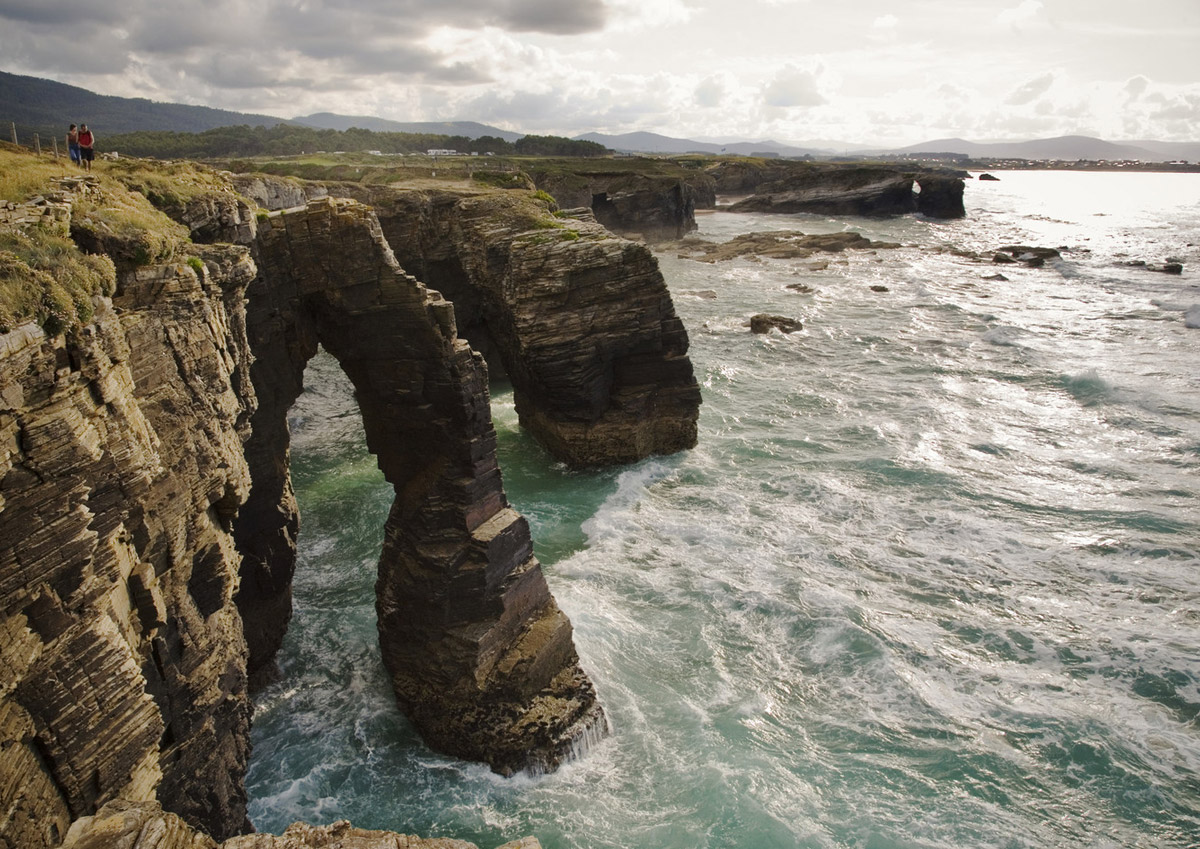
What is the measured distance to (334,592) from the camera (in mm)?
21484

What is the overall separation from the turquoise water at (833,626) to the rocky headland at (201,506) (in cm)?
181

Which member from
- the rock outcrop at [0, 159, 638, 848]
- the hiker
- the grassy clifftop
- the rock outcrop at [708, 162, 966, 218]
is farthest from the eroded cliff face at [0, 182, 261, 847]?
the rock outcrop at [708, 162, 966, 218]

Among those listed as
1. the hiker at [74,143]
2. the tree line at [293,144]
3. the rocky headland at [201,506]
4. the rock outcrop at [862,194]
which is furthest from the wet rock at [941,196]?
the hiker at [74,143]

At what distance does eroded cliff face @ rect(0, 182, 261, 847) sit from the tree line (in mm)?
68944

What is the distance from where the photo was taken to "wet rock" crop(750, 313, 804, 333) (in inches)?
1954

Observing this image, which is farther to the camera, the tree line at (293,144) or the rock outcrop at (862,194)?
Answer: the rock outcrop at (862,194)

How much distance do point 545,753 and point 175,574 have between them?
8457 mm

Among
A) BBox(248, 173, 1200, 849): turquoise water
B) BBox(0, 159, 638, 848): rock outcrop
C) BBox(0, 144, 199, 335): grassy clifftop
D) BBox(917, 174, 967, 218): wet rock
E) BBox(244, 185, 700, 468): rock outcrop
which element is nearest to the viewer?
BBox(0, 159, 638, 848): rock outcrop

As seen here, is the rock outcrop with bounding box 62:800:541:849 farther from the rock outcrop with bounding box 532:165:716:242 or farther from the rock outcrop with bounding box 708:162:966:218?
the rock outcrop with bounding box 708:162:966:218

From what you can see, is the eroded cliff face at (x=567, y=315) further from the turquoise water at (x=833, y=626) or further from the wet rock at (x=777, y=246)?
the wet rock at (x=777, y=246)

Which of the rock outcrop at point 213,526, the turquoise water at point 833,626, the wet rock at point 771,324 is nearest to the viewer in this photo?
the rock outcrop at point 213,526

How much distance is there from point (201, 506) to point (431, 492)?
5694mm

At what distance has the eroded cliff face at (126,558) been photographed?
7.19 metres

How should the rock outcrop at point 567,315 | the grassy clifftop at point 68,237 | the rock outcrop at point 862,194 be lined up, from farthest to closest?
the rock outcrop at point 862,194
the rock outcrop at point 567,315
the grassy clifftop at point 68,237
